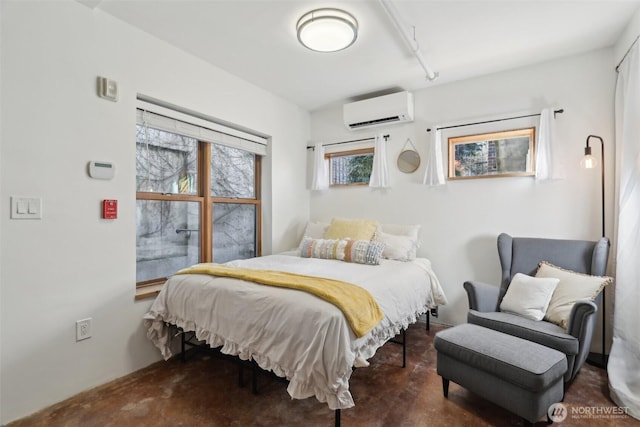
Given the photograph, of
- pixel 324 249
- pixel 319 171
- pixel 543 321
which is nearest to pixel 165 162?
pixel 324 249

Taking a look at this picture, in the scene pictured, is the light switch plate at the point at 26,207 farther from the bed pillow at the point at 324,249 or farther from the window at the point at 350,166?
the window at the point at 350,166

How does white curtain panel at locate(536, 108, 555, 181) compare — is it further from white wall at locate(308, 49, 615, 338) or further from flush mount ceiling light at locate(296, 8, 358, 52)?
flush mount ceiling light at locate(296, 8, 358, 52)

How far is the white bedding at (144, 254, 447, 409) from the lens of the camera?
5.14ft

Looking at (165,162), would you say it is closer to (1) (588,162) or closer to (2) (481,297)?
(2) (481,297)

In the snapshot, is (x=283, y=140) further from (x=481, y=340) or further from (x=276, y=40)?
(x=481, y=340)

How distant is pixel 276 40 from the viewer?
8.25ft

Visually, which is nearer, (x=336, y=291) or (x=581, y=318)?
(x=336, y=291)

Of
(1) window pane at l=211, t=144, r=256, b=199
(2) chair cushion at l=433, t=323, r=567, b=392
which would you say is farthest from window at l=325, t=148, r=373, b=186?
(2) chair cushion at l=433, t=323, r=567, b=392

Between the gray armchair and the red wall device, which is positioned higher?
the red wall device

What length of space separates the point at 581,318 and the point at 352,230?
74.9 inches

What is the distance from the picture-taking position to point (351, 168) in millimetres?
4023

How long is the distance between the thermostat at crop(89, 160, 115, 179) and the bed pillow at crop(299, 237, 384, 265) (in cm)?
176

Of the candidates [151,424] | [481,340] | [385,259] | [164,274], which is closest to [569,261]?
[481,340]

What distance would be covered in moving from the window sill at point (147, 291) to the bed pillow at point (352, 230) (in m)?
1.67
